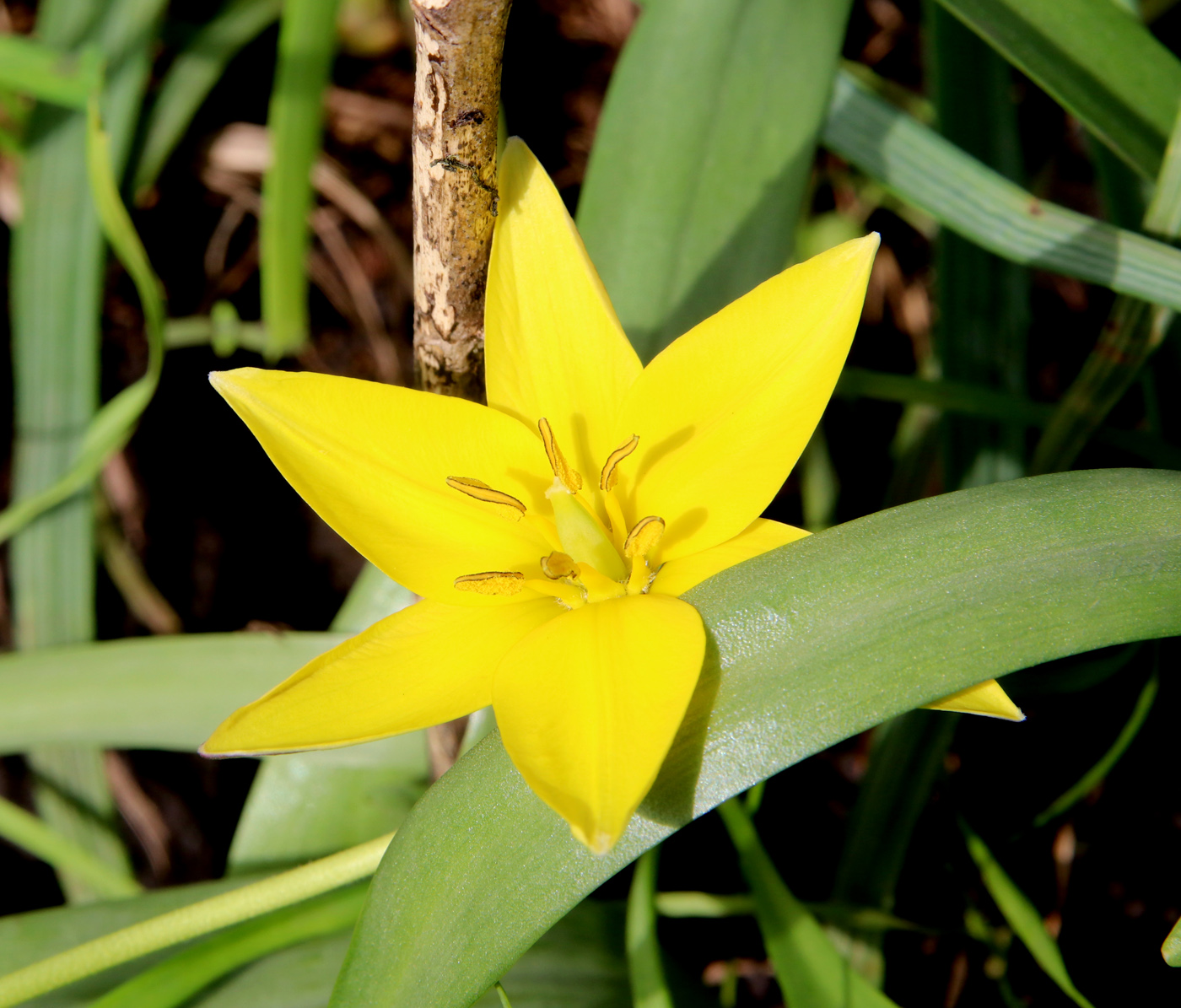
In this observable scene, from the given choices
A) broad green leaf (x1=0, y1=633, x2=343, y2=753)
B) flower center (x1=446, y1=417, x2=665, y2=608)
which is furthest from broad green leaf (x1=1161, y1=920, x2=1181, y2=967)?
broad green leaf (x1=0, y1=633, x2=343, y2=753)

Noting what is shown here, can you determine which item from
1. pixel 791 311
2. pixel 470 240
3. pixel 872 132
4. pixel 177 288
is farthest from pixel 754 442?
pixel 177 288

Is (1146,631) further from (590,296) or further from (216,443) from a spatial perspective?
(216,443)

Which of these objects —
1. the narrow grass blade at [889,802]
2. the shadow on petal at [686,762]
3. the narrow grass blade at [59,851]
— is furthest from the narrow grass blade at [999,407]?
the narrow grass blade at [59,851]

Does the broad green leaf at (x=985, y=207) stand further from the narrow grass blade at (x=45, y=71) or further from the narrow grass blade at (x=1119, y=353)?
the narrow grass blade at (x=45, y=71)

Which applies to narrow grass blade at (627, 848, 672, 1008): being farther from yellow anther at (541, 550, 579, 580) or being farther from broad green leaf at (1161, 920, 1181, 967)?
broad green leaf at (1161, 920, 1181, 967)

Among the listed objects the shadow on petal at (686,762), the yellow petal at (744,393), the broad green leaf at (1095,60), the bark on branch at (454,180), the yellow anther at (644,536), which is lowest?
the shadow on petal at (686,762)

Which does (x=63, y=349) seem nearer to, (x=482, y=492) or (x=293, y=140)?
(x=293, y=140)

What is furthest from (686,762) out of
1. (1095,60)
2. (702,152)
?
(1095,60)
